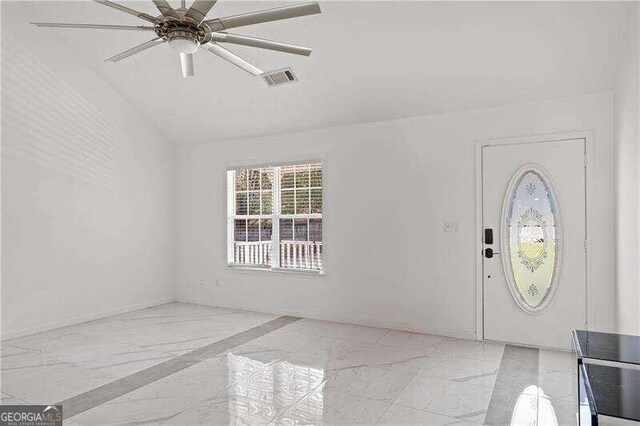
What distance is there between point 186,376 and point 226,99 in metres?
3.25

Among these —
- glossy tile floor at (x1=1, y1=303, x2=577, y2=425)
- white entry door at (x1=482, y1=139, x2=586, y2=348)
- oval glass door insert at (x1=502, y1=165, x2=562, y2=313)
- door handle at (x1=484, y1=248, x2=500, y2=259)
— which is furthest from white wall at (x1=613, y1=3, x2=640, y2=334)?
door handle at (x1=484, y1=248, x2=500, y2=259)

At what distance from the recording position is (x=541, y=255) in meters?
4.06

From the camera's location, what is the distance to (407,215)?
4.67m

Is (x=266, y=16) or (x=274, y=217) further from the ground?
(x=266, y=16)

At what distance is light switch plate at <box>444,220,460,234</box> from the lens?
4414 mm

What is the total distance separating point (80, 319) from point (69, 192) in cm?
157

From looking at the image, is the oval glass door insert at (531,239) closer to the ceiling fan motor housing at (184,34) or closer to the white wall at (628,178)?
the white wall at (628,178)

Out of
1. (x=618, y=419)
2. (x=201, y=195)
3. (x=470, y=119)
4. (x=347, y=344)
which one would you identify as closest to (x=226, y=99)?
(x=201, y=195)

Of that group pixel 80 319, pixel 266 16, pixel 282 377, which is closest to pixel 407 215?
pixel 282 377

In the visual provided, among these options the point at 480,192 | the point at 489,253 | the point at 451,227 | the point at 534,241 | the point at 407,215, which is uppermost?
the point at 480,192

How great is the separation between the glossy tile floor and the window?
112 centimetres

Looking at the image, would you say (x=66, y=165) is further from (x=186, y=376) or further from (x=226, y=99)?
(x=186, y=376)

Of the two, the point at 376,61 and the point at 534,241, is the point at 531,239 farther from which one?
the point at 376,61

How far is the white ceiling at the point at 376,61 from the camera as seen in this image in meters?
3.26
